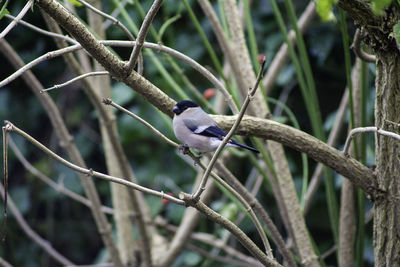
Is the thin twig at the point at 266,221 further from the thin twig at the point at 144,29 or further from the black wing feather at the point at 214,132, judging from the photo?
the thin twig at the point at 144,29

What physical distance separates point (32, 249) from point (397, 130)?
243 cm

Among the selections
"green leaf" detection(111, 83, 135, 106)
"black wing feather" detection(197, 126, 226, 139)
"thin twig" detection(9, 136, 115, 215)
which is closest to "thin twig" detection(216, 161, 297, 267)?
"black wing feather" detection(197, 126, 226, 139)

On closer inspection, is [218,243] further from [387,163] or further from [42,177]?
[387,163]

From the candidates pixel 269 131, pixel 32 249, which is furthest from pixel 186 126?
pixel 32 249

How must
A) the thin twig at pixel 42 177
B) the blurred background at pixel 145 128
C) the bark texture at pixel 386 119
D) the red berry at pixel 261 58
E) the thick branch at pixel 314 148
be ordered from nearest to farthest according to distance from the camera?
the red berry at pixel 261 58 < the bark texture at pixel 386 119 < the thick branch at pixel 314 148 < the thin twig at pixel 42 177 < the blurred background at pixel 145 128

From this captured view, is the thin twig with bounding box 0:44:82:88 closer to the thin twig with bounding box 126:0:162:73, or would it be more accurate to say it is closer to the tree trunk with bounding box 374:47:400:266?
the thin twig with bounding box 126:0:162:73

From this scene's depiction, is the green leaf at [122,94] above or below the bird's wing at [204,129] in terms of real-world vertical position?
above

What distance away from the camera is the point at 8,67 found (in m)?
3.06

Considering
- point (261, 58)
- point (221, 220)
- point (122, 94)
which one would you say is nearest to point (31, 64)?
point (221, 220)

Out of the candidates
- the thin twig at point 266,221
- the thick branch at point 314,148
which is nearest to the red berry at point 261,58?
the thick branch at point 314,148

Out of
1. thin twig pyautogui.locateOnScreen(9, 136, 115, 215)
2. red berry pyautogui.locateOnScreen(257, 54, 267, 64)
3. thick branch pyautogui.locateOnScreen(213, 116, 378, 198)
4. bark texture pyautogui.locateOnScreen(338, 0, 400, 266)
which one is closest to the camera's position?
red berry pyautogui.locateOnScreen(257, 54, 267, 64)

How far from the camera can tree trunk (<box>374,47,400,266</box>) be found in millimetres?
1085

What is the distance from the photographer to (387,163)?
45.1 inches

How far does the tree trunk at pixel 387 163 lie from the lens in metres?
1.08
